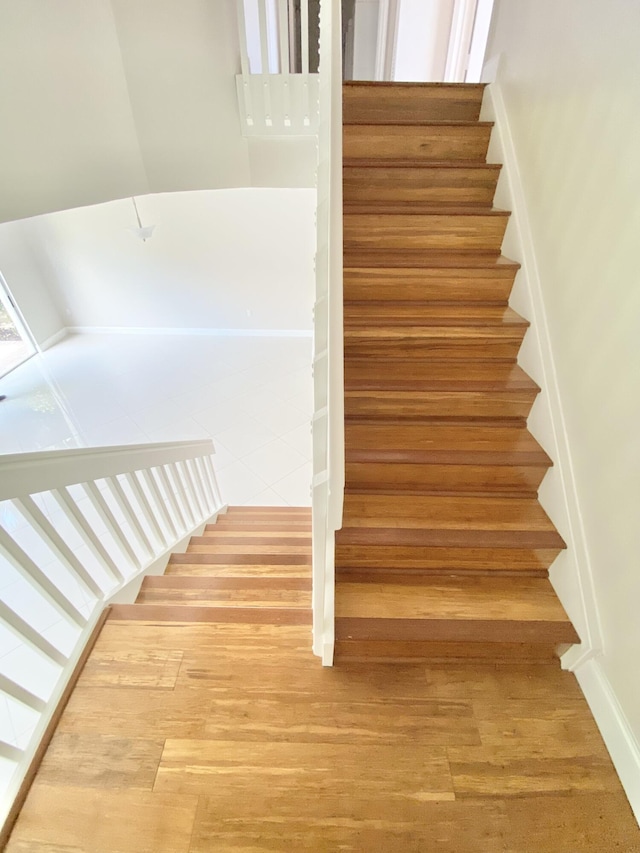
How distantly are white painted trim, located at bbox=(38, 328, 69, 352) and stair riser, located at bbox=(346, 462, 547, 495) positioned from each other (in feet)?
20.9

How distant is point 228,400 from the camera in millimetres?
4664

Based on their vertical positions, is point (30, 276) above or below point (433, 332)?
below

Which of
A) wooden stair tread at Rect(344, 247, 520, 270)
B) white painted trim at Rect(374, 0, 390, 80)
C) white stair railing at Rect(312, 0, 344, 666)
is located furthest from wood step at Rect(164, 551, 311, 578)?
white painted trim at Rect(374, 0, 390, 80)

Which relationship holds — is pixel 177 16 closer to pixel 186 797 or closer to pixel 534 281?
pixel 534 281

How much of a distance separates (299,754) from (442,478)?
1037 mm

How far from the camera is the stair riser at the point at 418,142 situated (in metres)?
2.12

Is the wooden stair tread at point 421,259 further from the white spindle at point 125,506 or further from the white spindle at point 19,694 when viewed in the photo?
the white spindle at point 19,694

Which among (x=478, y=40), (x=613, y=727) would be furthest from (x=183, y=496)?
(x=478, y=40)

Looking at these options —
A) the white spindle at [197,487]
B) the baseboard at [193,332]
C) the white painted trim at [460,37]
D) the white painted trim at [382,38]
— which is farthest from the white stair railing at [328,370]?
the baseboard at [193,332]

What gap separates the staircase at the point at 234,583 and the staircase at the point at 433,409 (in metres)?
0.32

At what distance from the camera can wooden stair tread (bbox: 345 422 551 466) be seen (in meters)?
1.59

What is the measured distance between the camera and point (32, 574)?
1.01 m

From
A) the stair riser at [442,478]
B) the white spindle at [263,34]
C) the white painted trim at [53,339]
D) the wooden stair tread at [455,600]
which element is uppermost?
the white spindle at [263,34]

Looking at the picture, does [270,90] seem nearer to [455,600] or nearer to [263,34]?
[263,34]
